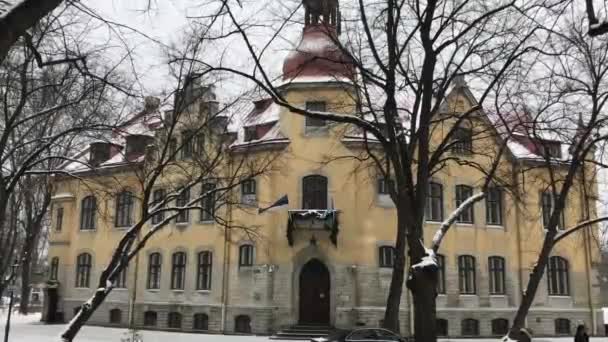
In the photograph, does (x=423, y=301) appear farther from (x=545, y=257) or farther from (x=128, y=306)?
(x=128, y=306)

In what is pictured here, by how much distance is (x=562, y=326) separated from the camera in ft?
106

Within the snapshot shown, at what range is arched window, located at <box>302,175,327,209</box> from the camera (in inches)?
1181

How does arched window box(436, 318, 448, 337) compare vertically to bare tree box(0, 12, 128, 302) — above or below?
below

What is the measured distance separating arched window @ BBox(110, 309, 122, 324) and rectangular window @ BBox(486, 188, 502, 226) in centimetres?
2072

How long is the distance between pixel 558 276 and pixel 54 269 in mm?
29470

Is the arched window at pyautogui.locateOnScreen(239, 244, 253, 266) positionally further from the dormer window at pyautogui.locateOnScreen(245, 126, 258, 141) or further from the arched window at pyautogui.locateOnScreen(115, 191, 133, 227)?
the arched window at pyautogui.locateOnScreen(115, 191, 133, 227)

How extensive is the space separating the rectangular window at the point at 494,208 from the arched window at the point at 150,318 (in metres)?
18.4

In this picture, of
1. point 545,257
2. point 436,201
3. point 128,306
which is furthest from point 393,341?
point 128,306

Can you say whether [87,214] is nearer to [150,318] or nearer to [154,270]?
[154,270]

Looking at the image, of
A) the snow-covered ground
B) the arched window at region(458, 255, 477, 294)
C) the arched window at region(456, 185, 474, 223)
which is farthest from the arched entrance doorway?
the arched window at region(456, 185, 474, 223)

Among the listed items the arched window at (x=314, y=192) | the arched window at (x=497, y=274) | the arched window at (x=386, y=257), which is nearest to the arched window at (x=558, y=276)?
the arched window at (x=497, y=274)

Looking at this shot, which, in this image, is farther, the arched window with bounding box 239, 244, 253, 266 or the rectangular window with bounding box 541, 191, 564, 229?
the rectangular window with bounding box 541, 191, 564, 229

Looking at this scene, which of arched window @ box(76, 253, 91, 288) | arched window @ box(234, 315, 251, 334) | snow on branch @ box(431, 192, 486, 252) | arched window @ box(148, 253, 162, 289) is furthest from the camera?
arched window @ box(76, 253, 91, 288)

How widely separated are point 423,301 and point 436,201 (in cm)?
1927
